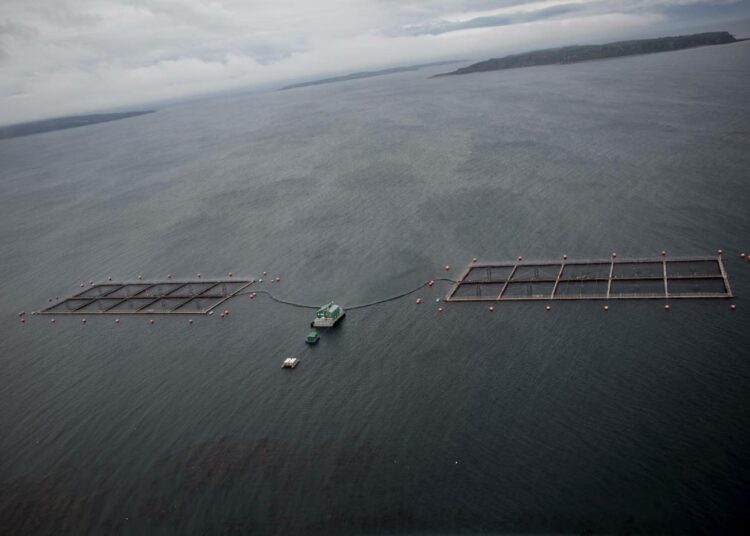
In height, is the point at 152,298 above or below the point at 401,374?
below

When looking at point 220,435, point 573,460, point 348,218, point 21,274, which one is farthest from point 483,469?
point 21,274

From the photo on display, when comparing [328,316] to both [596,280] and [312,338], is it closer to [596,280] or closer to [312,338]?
[312,338]

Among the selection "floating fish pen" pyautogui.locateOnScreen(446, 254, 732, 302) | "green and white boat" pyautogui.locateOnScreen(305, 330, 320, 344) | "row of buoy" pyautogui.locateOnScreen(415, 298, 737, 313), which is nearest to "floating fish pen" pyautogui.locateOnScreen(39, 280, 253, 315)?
"green and white boat" pyautogui.locateOnScreen(305, 330, 320, 344)

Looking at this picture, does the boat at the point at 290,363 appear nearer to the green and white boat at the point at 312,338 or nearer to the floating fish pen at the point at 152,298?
the green and white boat at the point at 312,338

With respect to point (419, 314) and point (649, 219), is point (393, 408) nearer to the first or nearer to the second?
point (419, 314)

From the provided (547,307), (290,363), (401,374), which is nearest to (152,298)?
(290,363)
